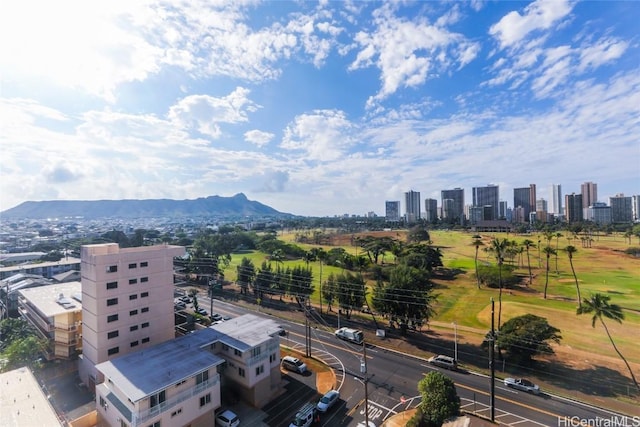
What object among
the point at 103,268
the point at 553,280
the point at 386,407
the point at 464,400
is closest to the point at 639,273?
the point at 553,280

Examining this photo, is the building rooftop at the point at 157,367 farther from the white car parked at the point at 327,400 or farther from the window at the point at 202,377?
the white car parked at the point at 327,400

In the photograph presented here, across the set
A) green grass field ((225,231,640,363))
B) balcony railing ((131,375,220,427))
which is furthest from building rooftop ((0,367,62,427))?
green grass field ((225,231,640,363))

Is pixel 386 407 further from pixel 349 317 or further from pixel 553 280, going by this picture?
pixel 553 280

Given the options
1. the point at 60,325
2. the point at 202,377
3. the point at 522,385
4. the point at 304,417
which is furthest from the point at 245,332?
the point at 522,385

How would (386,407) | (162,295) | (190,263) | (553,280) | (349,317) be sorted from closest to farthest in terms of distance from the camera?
1. (386,407)
2. (162,295)
3. (349,317)
4. (553,280)
5. (190,263)

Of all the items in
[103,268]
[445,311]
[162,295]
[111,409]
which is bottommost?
[445,311]

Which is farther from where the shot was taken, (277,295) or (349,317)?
(277,295)

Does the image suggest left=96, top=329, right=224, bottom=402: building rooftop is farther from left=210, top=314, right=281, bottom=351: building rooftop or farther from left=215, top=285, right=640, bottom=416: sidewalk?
left=215, top=285, right=640, bottom=416: sidewalk
